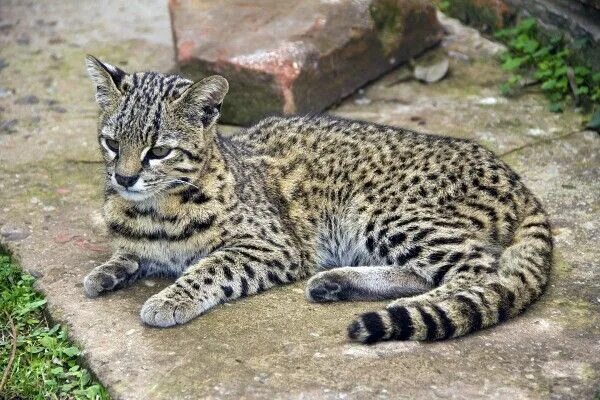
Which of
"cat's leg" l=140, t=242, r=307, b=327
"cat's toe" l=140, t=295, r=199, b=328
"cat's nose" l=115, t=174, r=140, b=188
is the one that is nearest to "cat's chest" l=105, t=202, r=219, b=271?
"cat's leg" l=140, t=242, r=307, b=327

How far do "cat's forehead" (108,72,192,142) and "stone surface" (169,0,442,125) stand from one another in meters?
2.01

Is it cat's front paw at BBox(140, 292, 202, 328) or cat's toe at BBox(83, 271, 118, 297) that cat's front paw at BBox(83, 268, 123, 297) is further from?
cat's front paw at BBox(140, 292, 202, 328)

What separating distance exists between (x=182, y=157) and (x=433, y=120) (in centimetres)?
272

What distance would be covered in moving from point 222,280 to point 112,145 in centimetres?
85

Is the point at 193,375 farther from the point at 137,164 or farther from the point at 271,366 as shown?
the point at 137,164

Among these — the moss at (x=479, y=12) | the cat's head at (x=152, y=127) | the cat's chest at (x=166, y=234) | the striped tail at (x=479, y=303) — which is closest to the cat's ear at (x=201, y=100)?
the cat's head at (x=152, y=127)

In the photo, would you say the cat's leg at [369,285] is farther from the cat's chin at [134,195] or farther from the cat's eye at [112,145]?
the cat's eye at [112,145]

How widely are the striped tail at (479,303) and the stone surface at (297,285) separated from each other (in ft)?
0.21

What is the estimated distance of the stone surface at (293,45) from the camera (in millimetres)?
7156

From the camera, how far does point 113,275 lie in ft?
17.0

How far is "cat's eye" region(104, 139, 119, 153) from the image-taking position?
4980 millimetres

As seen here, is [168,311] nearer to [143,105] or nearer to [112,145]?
[112,145]

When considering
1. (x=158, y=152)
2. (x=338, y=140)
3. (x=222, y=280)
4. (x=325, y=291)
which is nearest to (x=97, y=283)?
(x=222, y=280)

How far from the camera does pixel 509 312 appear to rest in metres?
4.77
